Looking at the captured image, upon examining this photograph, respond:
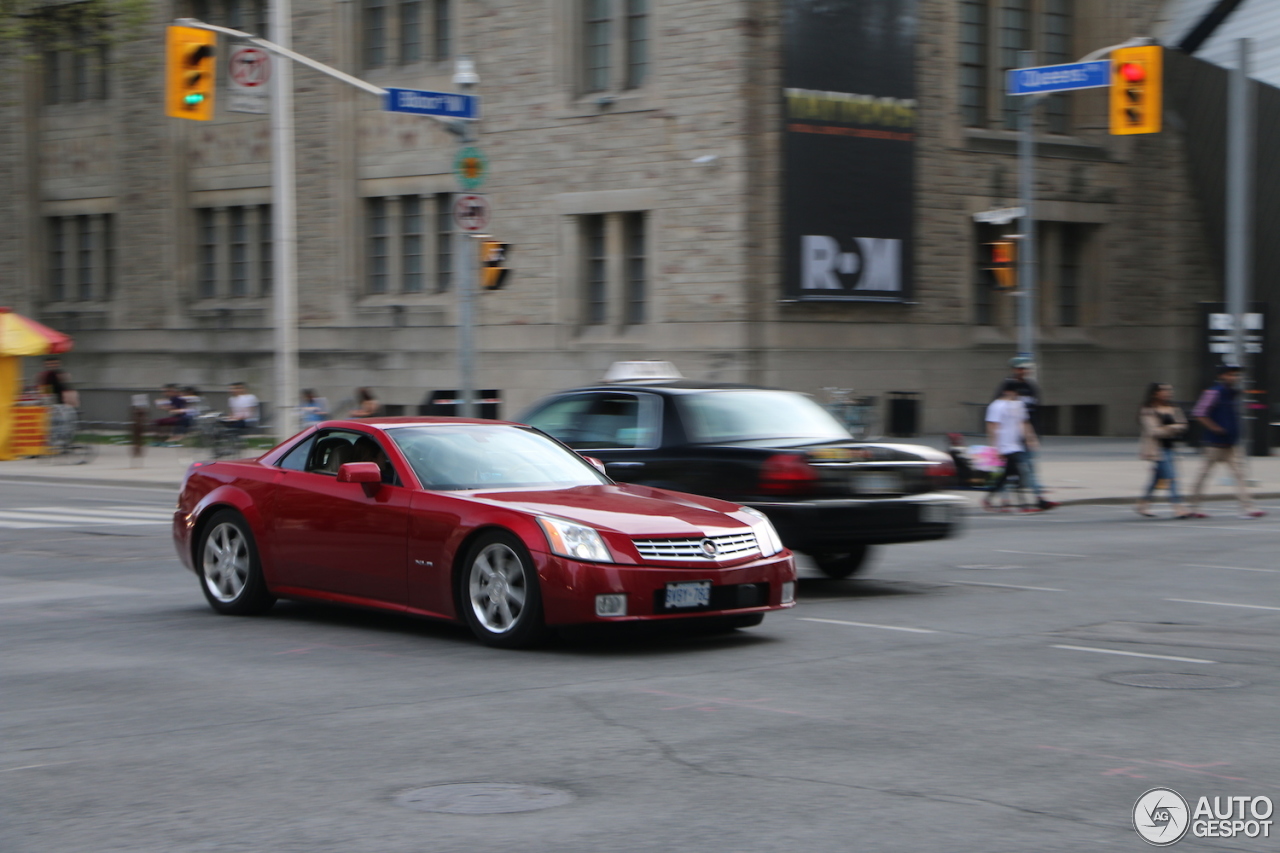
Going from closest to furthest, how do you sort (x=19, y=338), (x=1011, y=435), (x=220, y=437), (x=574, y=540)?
(x=574, y=540), (x=1011, y=435), (x=220, y=437), (x=19, y=338)

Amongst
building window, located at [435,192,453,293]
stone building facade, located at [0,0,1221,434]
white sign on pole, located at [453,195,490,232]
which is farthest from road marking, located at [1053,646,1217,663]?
building window, located at [435,192,453,293]

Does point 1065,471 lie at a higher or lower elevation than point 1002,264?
lower

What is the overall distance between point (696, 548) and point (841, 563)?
4261 millimetres

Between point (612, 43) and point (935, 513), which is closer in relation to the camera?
point (935, 513)

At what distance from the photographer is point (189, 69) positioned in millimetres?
19516

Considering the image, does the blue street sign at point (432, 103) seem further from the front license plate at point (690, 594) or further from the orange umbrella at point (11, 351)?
the orange umbrella at point (11, 351)

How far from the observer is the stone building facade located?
31.8 metres

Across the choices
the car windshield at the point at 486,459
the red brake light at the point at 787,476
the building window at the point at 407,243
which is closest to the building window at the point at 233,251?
the building window at the point at 407,243

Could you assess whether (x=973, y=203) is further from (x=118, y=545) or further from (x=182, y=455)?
(x=118, y=545)

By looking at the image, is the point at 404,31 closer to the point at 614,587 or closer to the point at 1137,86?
the point at 1137,86

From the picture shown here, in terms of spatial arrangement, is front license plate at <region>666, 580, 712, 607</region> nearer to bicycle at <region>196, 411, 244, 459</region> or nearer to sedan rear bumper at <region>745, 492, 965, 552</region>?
sedan rear bumper at <region>745, 492, 965, 552</region>

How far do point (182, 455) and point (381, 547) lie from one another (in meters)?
22.8

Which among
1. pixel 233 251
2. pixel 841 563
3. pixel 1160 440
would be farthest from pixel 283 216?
pixel 233 251

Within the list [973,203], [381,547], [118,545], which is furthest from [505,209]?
[381,547]
